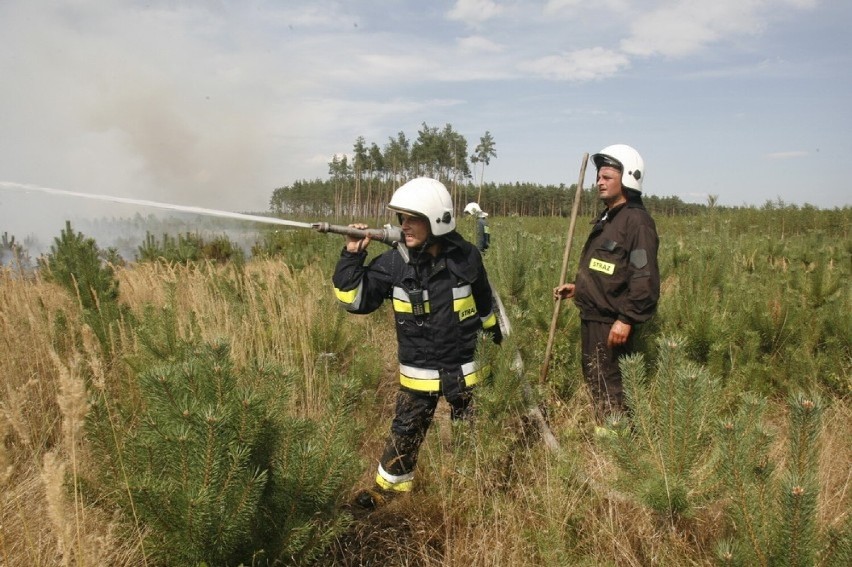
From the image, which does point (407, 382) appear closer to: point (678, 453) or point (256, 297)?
point (678, 453)

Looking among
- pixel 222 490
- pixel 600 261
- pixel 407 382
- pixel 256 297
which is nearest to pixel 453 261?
pixel 407 382

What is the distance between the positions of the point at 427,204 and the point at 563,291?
4.97ft

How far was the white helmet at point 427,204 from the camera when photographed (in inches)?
115

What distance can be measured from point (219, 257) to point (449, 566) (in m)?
12.4

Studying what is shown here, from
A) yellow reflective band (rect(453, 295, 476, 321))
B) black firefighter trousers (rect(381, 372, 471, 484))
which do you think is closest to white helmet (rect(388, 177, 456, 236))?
yellow reflective band (rect(453, 295, 476, 321))

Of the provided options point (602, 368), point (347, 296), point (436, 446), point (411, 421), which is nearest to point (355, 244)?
point (347, 296)

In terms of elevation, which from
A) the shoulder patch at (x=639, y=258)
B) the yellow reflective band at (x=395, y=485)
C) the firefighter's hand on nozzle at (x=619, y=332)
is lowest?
the yellow reflective band at (x=395, y=485)

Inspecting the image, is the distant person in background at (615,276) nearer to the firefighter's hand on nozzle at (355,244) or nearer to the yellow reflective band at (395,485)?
the yellow reflective band at (395,485)

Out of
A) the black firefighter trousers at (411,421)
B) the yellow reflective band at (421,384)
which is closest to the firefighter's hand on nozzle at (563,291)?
the black firefighter trousers at (411,421)

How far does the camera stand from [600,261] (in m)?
3.55

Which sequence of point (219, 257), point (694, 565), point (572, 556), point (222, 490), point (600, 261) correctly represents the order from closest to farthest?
point (222, 490) → point (694, 565) → point (572, 556) → point (600, 261) → point (219, 257)

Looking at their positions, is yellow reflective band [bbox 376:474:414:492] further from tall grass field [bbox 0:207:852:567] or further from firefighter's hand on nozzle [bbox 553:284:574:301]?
firefighter's hand on nozzle [bbox 553:284:574:301]

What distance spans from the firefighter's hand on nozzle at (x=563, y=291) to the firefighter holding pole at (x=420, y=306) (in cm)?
94

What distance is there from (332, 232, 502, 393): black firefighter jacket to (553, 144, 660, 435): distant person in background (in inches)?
38.6
